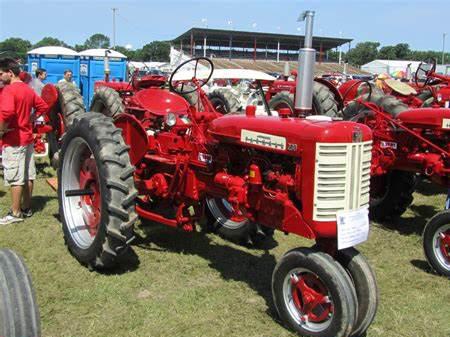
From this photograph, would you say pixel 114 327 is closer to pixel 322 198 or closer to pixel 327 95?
pixel 322 198

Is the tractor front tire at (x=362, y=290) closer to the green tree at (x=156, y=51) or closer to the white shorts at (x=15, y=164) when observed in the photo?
the white shorts at (x=15, y=164)

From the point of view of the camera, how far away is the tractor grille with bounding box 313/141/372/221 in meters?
2.97

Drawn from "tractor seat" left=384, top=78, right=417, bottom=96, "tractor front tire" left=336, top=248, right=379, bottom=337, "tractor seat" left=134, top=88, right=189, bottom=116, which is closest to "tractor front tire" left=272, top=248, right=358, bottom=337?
"tractor front tire" left=336, top=248, right=379, bottom=337

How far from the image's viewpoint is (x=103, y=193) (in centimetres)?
382

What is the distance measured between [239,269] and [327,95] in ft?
13.6

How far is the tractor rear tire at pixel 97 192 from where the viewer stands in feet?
12.4

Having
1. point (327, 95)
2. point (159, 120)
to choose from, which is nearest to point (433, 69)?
point (327, 95)

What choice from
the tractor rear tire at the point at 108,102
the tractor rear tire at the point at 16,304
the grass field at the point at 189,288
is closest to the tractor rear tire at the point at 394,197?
the grass field at the point at 189,288

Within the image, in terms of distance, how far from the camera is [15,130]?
5223mm

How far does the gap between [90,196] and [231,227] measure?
1.35m

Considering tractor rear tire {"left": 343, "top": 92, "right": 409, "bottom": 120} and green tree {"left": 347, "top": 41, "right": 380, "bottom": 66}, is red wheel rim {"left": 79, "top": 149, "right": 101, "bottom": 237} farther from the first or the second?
green tree {"left": 347, "top": 41, "right": 380, "bottom": 66}

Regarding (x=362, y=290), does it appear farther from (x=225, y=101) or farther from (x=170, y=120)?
(x=225, y=101)

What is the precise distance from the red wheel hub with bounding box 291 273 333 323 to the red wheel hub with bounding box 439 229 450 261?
5.74ft

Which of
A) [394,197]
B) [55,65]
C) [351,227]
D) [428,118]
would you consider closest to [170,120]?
[351,227]
